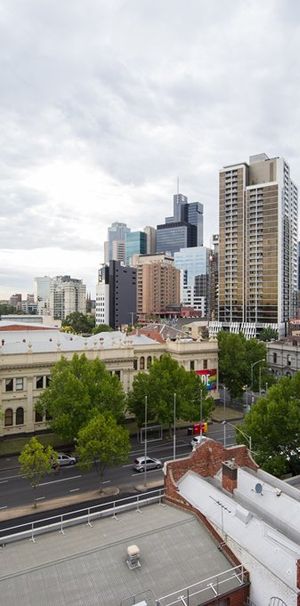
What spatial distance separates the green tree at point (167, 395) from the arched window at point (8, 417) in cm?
1669

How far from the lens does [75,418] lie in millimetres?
46281

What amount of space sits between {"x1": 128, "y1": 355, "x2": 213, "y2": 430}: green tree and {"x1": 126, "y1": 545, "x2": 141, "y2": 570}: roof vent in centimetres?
3755

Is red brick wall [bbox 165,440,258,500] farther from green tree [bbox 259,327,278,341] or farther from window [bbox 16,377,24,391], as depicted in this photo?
green tree [bbox 259,327,278,341]

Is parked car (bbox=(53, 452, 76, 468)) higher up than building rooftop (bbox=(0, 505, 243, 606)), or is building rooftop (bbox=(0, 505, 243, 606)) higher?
building rooftop (bbox=(0, 505, 243, 606))

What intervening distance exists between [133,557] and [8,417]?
46.2 m

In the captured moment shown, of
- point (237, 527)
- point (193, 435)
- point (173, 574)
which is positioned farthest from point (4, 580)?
point (193, 435)

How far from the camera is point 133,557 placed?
15.6 meters

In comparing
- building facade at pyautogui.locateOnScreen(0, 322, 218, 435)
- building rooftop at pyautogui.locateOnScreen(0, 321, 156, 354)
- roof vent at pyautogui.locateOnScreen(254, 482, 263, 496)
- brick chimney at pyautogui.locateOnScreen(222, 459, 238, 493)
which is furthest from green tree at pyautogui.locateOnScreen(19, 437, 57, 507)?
building rooftop at pyautogui.locateOnScreen(0, 321, 156, 354)

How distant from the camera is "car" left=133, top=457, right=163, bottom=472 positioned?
4581 cm

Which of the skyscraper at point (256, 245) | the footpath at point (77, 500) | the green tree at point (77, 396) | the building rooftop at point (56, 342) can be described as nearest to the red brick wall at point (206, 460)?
the footpath at point (77, 500)

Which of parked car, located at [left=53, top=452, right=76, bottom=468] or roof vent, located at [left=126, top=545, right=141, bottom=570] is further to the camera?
parked car, located at [left=53, top=452, right=76, bottom=468]

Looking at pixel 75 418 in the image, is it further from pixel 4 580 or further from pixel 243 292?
pixel 243 292

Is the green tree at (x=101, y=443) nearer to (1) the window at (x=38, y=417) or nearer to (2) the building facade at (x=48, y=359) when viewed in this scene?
(2) the building facade at (x=48, y=359)

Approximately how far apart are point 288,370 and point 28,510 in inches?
2974
